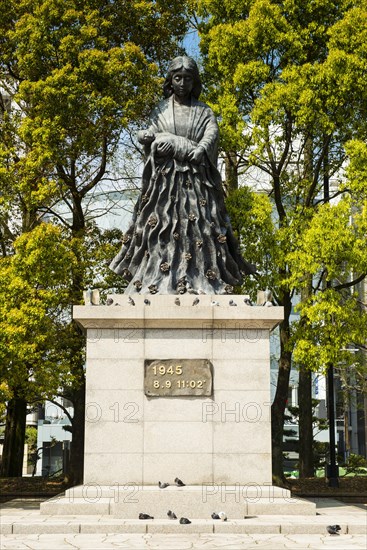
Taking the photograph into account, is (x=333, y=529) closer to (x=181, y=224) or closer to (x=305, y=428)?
(x=181, y=224)

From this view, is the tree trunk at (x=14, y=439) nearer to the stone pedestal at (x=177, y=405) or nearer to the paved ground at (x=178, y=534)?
the stone pedestal at (x=177, y=405)

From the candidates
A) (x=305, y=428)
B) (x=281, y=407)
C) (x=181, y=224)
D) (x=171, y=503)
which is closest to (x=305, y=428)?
(x=305, y=428)

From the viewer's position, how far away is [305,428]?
71.5ft

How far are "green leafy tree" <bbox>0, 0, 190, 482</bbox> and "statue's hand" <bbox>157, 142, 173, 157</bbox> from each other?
5.14 m

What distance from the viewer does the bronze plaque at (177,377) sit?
458 inches

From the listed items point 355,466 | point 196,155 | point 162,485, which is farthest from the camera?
point 355,466

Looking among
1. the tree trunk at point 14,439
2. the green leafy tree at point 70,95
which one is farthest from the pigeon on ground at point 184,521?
the tree trunk at point 14,439

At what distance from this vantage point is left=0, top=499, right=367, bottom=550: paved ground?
8719 millimetres

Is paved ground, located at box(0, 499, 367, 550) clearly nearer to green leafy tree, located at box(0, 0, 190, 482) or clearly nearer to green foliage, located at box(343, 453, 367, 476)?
green leafy tree, located at box(0, 0, 190, 482)

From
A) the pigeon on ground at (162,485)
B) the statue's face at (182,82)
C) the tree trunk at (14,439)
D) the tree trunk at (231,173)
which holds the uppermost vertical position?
the tree trunk at (231,173)

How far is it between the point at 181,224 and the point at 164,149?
1279 mm

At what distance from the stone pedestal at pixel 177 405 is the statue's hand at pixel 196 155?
8.36 feet

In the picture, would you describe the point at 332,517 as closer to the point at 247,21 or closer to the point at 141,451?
the point at 141,451

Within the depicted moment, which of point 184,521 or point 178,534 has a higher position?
point 184,521
